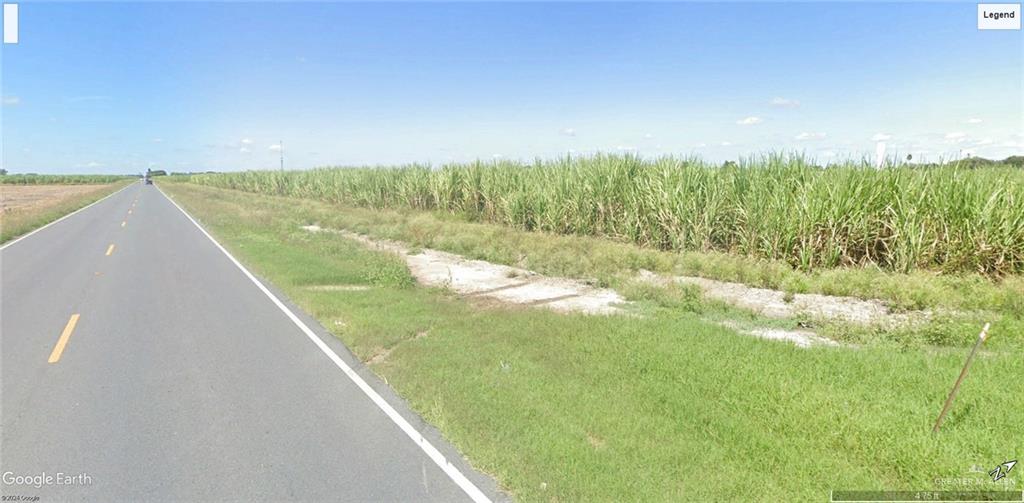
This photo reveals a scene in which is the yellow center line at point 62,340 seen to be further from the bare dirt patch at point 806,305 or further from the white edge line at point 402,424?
the bare dirt patch at point 806,305

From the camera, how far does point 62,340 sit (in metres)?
6.84

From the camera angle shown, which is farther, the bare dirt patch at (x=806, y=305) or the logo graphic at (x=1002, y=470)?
the bare dirt patch at (x=806, y=305)

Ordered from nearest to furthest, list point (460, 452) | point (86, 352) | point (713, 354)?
point (460, 452) < point (713, 354) < point (86, 352)

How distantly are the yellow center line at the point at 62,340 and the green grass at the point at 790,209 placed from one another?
43.0 ft

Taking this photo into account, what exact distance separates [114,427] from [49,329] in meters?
4.37

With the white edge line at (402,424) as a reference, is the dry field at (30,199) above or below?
above

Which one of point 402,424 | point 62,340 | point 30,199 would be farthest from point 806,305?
point 30,199

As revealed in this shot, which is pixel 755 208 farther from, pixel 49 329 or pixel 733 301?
pixel 49 329

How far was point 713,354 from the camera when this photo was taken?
5.98 metres

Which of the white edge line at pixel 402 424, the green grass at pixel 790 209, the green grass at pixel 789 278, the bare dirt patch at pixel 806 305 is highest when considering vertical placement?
the green grass at pixel 790 209

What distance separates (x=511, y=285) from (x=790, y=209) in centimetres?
682

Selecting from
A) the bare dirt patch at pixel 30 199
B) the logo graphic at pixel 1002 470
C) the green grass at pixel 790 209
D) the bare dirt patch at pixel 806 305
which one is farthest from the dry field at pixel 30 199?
the logo graphic at pixel 1002 470

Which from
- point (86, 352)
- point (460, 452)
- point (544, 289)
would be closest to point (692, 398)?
point (460, 452)

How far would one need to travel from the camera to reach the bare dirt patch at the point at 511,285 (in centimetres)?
945
